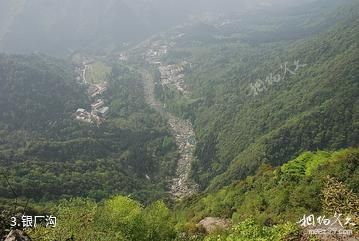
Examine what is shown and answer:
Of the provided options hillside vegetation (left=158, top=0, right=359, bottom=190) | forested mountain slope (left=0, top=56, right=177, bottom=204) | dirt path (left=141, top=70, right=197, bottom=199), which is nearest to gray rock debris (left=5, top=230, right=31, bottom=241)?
forested mountain slope (left=0, top=56, right=177, bottom=204)

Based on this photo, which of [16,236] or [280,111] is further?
[280,111]

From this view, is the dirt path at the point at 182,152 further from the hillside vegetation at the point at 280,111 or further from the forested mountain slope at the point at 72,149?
the hillside vegetation at the point at 280,111

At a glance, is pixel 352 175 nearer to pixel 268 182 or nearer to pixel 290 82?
pixel 268 182

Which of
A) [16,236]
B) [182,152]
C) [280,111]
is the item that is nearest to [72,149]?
[182,152]

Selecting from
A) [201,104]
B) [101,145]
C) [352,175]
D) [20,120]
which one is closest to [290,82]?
[201,104]

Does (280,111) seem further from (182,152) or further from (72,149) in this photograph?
(72,149)

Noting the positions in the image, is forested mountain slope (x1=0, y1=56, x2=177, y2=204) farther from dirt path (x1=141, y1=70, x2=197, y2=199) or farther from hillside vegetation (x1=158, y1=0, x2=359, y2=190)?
hillside vegetation (x1=158, y1=0, x2=359, y2=190)

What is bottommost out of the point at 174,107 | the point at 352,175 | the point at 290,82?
the point at 174,107

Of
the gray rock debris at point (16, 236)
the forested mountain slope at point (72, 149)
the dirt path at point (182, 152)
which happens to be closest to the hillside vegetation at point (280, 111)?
the dirt path at point (182, 152)

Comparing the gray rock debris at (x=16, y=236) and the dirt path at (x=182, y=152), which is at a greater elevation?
the gray rock debris at (x=16, y=236)

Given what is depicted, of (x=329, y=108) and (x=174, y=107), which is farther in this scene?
(x=174, y=107)

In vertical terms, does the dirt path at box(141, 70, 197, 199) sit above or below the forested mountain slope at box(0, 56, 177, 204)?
below
